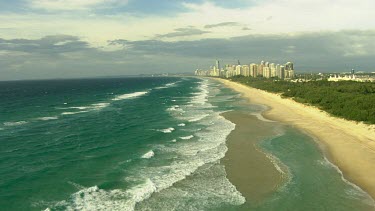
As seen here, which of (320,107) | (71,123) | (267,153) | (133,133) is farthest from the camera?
(320,107)

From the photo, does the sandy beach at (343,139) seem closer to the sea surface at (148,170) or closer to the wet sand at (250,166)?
the sea surface at (148,170)

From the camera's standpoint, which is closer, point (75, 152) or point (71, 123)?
point (75, 152)

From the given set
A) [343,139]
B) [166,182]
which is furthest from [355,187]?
[343,139]

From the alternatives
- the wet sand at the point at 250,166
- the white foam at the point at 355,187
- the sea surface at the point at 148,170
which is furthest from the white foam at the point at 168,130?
the white foam at the point at 355,187

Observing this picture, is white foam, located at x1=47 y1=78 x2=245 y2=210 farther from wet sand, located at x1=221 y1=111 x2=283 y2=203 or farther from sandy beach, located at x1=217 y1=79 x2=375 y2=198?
sandy beach, located at x1=217 y1=79 x2=375 y2=198

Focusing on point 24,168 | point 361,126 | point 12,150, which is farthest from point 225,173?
point 361,126

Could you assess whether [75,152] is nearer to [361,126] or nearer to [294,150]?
[294,150]
